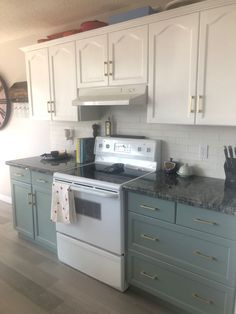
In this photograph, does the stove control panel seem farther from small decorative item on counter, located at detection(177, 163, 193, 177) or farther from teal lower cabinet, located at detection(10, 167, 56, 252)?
teal lower cabinet, located at detection(10, 167, 56, 252)

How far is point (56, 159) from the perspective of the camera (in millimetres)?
3086

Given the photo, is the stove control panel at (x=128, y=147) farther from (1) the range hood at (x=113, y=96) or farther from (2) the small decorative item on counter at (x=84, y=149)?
(1) the range hood at (x=113, y=96)

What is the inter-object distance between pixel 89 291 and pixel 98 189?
0.90m

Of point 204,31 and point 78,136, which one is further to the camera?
point 78,136

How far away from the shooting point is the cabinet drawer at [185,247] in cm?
168

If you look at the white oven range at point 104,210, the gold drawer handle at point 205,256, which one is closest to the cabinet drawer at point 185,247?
the gold drawer handle at point 205,256

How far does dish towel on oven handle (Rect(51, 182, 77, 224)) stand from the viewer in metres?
2.32

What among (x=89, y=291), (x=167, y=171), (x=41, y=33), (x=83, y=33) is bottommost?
(x=89, y=291)

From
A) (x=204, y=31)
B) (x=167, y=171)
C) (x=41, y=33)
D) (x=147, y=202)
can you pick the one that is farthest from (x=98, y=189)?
(x=41, y=33)

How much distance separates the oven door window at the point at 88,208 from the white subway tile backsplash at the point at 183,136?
810mm

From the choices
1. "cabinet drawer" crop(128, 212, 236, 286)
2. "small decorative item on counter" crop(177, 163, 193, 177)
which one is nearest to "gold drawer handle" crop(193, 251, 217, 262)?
"cabinet drawer" crop(128, 212, 236, 286)

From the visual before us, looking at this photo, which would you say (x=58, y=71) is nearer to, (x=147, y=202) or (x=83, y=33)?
(x=83, y=33)

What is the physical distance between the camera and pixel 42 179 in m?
2.67

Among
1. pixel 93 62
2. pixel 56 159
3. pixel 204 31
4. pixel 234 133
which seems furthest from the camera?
pixel 56 159
